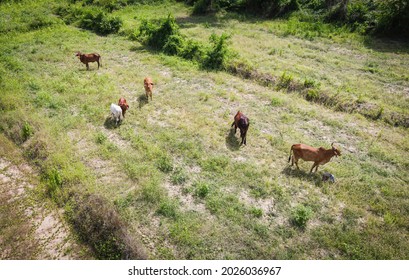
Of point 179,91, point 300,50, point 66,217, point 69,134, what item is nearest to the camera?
point 66,217

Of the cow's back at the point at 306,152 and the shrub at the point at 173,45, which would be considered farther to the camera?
the shrub at the point at 173,45

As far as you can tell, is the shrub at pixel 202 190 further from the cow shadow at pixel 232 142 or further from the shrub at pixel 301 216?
the shrub at pixel 301 216

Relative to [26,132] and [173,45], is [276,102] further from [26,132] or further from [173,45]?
[26,132]

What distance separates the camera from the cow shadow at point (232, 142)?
11.1 m

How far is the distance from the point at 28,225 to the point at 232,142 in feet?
23.7

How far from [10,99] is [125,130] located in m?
5.89

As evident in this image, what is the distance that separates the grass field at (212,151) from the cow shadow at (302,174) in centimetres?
6

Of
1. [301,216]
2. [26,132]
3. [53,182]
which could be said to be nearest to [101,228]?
[53,182]

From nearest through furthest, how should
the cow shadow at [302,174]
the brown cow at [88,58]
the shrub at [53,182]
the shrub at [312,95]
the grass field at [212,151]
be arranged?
the grass field at [212,151] < the shrub at [53,182] < the cow shadow at [302,174] < the shrub at [312,95] < the brown cow at [88,58]

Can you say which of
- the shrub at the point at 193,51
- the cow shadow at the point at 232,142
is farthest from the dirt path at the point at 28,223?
the shrub at the point at 193,51
